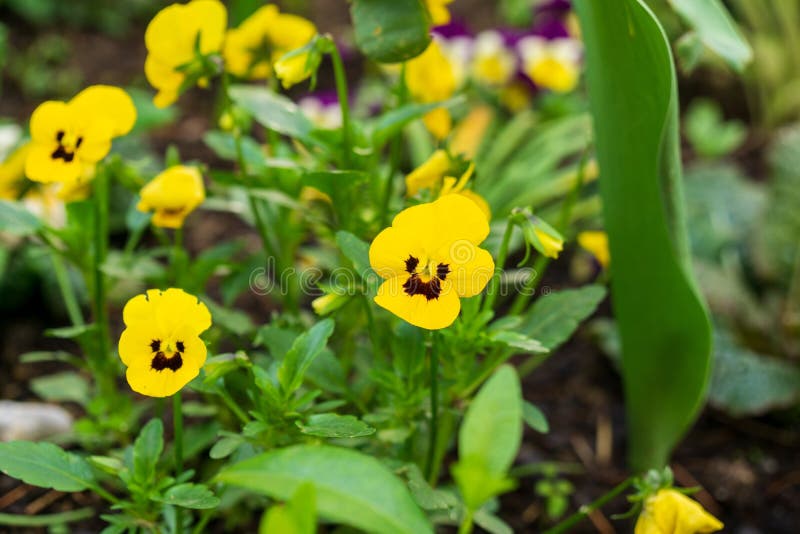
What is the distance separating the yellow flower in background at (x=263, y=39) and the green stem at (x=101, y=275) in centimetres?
24

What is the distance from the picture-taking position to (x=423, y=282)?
0.83 meters

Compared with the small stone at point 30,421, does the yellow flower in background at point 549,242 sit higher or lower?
higher

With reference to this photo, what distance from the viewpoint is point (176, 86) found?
110 centimetres

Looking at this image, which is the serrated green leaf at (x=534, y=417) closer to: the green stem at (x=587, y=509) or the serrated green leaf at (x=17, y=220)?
the green stem at (x=587, y=509)

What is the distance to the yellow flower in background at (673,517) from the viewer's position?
0.89 metres

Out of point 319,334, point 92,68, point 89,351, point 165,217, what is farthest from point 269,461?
point 92,68

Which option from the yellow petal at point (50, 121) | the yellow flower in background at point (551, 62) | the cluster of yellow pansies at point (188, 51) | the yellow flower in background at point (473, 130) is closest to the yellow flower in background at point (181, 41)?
the cluster of yellow pansies at point (188, 51)

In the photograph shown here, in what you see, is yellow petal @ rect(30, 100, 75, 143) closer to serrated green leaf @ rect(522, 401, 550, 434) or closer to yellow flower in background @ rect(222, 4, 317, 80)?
yellow flower in background @ rect(222, 4, 317, 80)

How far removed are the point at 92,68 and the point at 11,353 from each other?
1.13 meters

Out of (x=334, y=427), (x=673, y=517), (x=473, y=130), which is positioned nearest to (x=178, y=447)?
(x=334, y=427)

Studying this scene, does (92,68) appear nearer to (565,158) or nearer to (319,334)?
(565,158)

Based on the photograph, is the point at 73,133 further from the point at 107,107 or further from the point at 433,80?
the point at 433,80

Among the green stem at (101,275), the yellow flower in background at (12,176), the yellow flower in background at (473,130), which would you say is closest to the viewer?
the green stem at (101,275)

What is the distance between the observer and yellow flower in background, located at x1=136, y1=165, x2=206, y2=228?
106 cm
